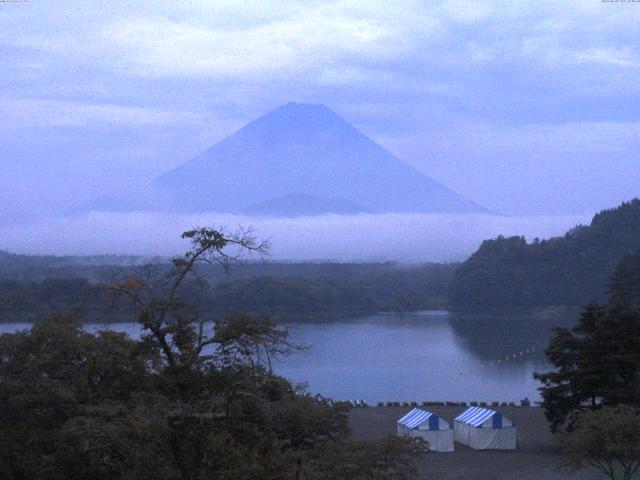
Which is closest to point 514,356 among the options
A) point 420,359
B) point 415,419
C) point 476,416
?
point 420,359

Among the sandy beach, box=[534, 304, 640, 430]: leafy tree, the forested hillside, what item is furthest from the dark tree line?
the forested hillside

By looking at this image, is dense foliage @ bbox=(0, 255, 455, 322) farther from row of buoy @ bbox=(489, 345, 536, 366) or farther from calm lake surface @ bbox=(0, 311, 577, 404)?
row of buoy @ bbox=(489, 345, 536, 366)

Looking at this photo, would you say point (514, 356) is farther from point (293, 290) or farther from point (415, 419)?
point (293, 290)

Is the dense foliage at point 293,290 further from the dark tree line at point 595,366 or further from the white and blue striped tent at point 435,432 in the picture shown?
the dark tree line at point 595,366

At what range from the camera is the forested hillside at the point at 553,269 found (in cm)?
4738

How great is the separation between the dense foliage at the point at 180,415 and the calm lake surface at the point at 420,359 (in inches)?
229

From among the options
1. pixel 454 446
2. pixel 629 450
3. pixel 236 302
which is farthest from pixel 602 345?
pixel 236 302

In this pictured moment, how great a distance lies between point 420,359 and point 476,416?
47.4 ft

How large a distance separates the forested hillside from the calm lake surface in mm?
5695

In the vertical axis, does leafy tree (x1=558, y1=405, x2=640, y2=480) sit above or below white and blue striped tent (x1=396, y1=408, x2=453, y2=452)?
above

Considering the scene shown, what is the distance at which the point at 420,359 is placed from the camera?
2638 centimetres

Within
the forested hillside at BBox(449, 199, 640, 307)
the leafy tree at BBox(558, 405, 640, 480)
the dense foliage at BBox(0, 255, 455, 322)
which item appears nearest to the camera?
the leafy tree at BBox(558, 405, 640, 480)

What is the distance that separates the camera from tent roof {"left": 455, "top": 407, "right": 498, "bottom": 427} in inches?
460

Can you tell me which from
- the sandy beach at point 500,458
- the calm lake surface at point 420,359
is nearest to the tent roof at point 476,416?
the sandy beach at point 500,458
